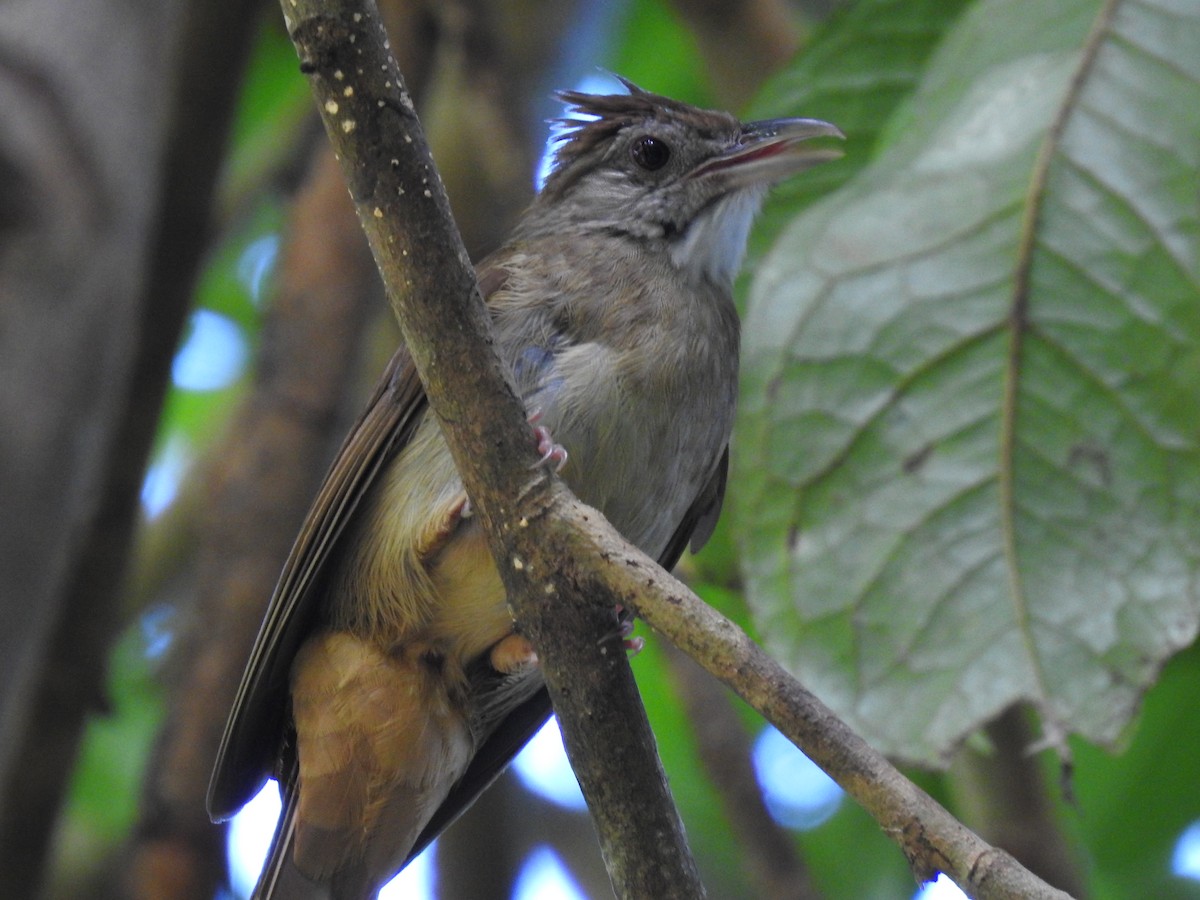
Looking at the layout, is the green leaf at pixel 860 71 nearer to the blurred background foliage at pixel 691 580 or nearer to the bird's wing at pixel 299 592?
the blurred background foliage at pixel 691 580

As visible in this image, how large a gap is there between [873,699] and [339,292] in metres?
2.09

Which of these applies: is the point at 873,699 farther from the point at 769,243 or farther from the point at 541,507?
the point at 769,243

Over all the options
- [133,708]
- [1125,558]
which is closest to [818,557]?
[1125,558]

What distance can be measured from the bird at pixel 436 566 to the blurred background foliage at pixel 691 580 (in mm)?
505

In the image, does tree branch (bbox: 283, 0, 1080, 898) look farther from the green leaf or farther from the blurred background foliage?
the green leaf

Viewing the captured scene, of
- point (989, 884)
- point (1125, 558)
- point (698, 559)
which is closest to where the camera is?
point (989, 884)

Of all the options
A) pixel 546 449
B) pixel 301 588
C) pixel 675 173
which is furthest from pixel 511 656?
pixel 675 173

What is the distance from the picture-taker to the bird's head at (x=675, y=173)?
11.8 feet

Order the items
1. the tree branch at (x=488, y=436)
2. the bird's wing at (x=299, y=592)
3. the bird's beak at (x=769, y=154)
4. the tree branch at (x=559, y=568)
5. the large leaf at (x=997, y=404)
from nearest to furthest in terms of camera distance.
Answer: the tree branch at (x=559, y=568) < the tree branch at (x=488, y=436) < the large leaf at (x=997, y=404) < the bird's wing at (x=299, y=592) < the bird's beak at (x=769, y=154)

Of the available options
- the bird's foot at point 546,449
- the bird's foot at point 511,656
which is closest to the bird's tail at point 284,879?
the bird's foot at point 511,656

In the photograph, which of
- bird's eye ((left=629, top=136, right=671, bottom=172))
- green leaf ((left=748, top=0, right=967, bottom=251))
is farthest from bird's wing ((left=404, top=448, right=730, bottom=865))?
green leaf ((left=748, top=0, right=967, bottom=251))

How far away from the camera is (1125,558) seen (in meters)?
2.87

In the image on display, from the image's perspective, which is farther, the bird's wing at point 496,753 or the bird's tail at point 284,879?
the bird's wing at point 496,753

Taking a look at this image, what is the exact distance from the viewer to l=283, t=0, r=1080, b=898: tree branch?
66.7 inches
